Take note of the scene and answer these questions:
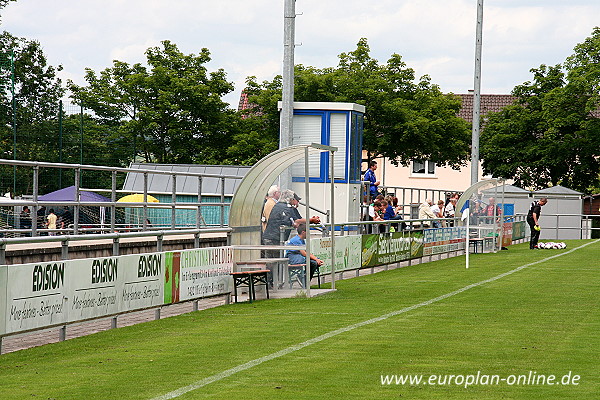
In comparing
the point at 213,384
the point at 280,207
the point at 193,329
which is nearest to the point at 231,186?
the point at 280,207

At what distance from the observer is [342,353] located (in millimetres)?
10320

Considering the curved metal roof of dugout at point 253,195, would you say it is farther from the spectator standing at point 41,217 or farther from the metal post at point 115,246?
the metal post at point 115,246

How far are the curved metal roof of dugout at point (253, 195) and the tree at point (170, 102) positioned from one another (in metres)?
26.9

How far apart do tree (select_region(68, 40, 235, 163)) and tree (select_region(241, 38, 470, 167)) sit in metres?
2.31

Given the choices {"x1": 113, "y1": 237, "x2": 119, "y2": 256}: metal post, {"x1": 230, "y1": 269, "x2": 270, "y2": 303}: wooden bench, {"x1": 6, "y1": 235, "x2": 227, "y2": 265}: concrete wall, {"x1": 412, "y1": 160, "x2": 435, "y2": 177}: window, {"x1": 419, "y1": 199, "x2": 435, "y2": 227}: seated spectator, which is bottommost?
{"x1": 230, "y1": 269, "x2": 270, "y2": 303}: wooden bench

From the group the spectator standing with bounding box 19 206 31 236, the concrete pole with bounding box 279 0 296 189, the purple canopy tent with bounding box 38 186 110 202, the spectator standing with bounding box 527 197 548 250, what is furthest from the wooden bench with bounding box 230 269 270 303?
the spectator standing with bounding box 527 197 548 250

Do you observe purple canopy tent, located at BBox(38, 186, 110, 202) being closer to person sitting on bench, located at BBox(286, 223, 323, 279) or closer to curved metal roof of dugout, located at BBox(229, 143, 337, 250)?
curved metal roof of dugout, located at BBox(229, 143, 337, 250)

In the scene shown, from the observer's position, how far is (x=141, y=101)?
156 feet

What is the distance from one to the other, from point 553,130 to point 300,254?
41.8 m

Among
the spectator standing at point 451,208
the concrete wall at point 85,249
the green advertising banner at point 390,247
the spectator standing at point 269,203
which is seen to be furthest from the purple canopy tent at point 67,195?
the spectator standing at point 451,208

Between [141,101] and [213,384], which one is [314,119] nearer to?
[213,384]

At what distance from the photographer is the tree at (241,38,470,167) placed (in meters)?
48.0

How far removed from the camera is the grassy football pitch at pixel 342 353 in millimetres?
8398

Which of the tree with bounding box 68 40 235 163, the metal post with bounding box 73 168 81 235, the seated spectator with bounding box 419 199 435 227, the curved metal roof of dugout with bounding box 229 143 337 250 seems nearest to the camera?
the curved metal roof of dugout with bounding box 229 143 337 250
